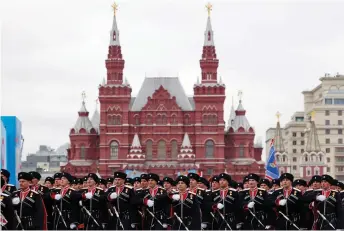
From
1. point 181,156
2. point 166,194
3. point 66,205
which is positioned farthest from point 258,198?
point 181,156

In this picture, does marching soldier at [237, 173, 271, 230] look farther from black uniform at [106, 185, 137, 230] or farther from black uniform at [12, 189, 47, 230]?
black uniform at [12, 189, 47, 230]

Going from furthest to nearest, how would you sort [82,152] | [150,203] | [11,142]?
[82,152] < [11,142] < [150,203]

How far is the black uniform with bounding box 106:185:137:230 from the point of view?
17.2 metres

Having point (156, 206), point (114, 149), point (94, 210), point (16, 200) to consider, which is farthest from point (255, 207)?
point (114, 149)

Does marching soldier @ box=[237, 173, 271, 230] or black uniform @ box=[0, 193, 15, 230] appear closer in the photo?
black uniform @ box=[0, 193, 15, 230]

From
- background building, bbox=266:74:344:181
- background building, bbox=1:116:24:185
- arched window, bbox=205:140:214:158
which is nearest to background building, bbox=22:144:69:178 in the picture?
background building, bbox=266:74:344:181

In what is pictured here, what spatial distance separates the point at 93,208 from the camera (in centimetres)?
1752

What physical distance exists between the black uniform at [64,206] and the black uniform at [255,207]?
3.42m

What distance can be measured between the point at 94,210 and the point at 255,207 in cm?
334

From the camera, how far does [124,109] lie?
82.9 m

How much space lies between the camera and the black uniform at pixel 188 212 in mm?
16453

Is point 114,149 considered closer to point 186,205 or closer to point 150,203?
point 150,203

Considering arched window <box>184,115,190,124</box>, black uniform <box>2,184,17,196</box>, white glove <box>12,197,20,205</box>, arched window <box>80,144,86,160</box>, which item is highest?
arched window <box>184,115,190,124</box>

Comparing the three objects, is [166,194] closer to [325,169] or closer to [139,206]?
[139,206]
